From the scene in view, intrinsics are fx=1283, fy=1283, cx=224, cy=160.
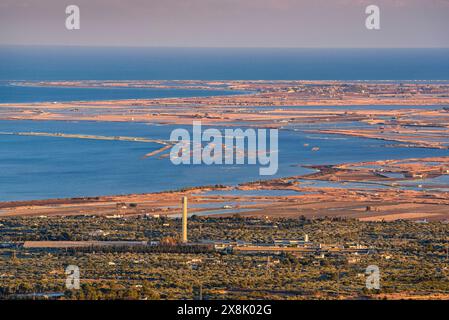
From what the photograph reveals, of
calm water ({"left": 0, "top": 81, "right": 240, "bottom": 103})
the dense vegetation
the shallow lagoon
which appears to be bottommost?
the dense vegetation

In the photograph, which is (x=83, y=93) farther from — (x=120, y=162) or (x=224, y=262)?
(x=224, y=262)

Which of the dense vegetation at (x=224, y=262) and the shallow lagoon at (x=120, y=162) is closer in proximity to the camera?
the dense vegetation at (x=224, y=262)

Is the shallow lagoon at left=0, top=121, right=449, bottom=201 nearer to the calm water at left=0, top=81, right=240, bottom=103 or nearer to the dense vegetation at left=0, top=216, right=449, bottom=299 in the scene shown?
the dense vegetation at left=0, top=216, right=449, bottom=299

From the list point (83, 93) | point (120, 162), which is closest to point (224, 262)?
point (120, 162)

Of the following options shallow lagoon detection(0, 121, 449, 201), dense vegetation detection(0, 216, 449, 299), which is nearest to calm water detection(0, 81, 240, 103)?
shallow lagoon detection(0, 121, 449, 201)

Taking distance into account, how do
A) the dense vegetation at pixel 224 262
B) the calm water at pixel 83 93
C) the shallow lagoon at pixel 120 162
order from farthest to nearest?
the calm water at pixel 83 93
the shallow lagoon at pixel 120 162
the dense vegetation at pixel 224 262

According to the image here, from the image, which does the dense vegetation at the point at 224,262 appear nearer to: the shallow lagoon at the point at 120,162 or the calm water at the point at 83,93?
the shallow lagoon at the point at 120,162

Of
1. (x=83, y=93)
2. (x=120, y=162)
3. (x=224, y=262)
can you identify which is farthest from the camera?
(x=83, y=93)

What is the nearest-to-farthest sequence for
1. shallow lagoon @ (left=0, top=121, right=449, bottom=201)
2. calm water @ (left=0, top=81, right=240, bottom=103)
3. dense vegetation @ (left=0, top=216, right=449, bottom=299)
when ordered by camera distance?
dense vegetation @ (left=0, top=216, right=449, bottom=299), shallow lagoon @ (left=0, top=121, right=449, bottom=201), calm water @ (left=0, top=81, right=240, bottom=103)

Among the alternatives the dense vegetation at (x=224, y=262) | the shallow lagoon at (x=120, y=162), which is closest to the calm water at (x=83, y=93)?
the shallow lagoon at (x=120, y=162)

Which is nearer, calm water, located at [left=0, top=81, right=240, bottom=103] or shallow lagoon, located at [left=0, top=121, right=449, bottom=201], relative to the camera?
shallow lagoon, located at [left=0, top=121, right=449, bottom=201]

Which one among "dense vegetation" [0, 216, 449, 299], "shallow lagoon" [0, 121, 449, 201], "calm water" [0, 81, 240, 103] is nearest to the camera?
"dense vegetation" [0, 216, 449, 299]

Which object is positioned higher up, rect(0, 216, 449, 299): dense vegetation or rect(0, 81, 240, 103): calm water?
rect(0, 81, 240, 103): calm water
